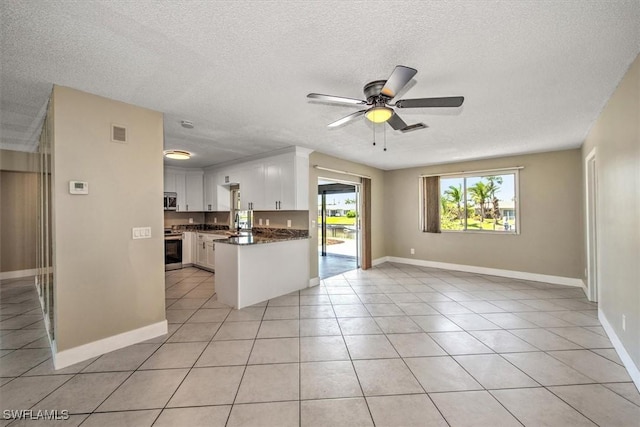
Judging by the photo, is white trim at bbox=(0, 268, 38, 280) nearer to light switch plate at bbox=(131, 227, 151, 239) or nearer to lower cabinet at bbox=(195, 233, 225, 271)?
lower cabinet at bbox=(195, 233, 225, 271)

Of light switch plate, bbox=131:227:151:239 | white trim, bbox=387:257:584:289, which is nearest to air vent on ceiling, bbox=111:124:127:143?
light switch plate, bbox=131:227:151:239

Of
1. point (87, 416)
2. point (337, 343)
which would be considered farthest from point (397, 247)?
point (87, 416)

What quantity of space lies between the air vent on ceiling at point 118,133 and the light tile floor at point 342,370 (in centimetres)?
216

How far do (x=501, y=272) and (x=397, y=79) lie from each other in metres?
5.38

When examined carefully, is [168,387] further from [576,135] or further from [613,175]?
[576,135]

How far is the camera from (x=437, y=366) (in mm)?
2311

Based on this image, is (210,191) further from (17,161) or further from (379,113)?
(379,113)

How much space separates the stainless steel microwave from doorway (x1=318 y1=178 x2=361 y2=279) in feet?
12.6

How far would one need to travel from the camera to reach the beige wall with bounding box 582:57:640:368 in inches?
79.9

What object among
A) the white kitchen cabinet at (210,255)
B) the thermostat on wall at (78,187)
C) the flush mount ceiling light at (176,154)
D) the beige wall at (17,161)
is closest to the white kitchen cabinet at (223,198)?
the white kitchen cabinet at (210,255)

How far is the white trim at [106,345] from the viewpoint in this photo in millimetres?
2305

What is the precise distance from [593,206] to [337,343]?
432cm

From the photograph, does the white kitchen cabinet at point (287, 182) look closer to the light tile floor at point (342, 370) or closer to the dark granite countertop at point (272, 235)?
the dark granite countertop at point (272, 235)

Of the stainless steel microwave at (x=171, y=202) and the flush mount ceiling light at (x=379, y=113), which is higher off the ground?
the flush mount ceiling light at (x=379, y=113)
